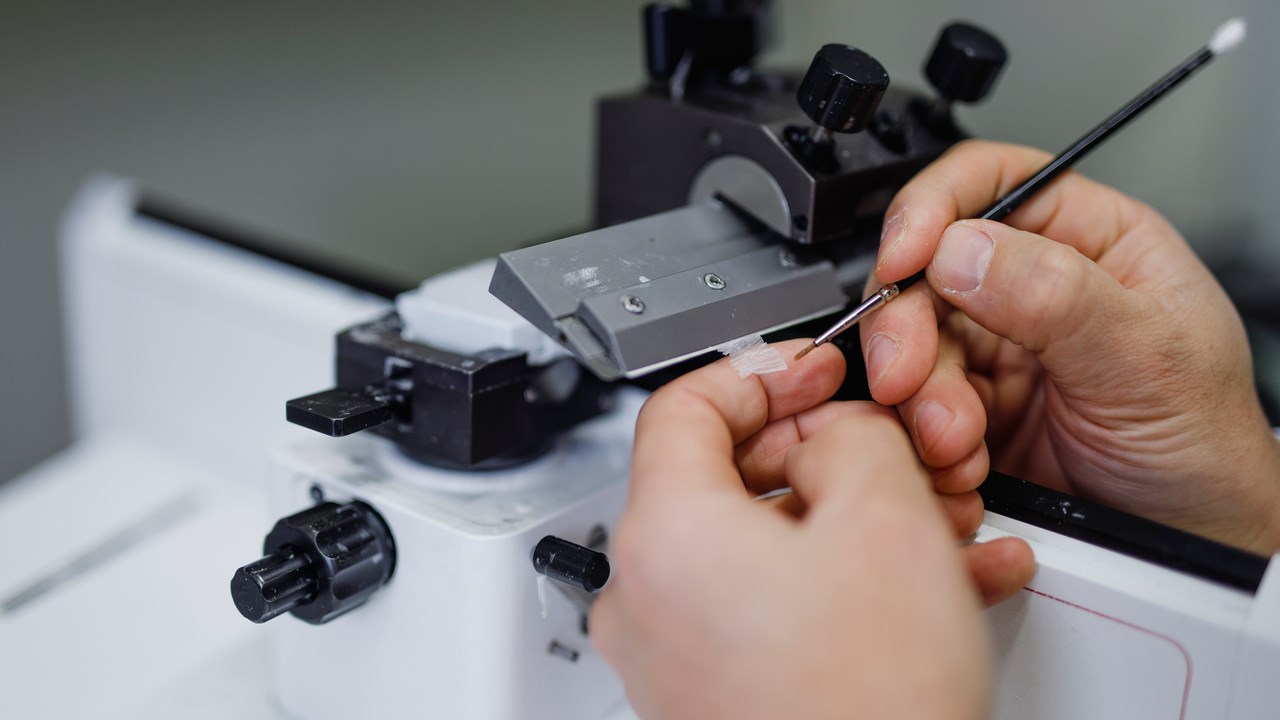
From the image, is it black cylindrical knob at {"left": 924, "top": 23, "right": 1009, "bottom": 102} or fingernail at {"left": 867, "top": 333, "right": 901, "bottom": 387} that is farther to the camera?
black cylindrical knob at {"left": 924, "top": 23, "right": 1009, "bottom": 102}

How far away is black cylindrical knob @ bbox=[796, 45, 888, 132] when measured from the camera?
0.53m

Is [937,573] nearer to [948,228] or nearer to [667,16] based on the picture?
[948,228]

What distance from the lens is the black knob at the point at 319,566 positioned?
0.54 m

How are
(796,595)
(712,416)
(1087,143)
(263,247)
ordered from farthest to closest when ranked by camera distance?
(263,247) → (1087,143) → (712,416) → (796,595)

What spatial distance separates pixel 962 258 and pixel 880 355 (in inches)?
2.6

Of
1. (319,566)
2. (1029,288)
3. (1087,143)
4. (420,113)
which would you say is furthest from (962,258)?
(420,113)

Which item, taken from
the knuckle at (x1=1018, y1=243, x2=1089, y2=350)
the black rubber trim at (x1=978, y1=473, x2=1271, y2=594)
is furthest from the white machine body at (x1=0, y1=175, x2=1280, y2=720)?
the knuckle at (x1=1018, y1=243, x2=1089, y2=350)

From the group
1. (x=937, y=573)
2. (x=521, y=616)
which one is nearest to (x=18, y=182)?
(x=521, y=616)

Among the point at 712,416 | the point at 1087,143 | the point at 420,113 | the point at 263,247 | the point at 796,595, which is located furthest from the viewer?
the point at 420,113

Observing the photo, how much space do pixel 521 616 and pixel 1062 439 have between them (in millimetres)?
357

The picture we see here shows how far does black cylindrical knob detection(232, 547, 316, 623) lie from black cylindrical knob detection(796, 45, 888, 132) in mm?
384

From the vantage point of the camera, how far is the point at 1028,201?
→ 65 cm

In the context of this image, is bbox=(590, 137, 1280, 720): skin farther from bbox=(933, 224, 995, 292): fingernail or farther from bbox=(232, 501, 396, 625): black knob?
bbox=(232, 501, 396, 625): black knob

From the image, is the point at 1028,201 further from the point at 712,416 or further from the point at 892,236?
the point at 712,416
